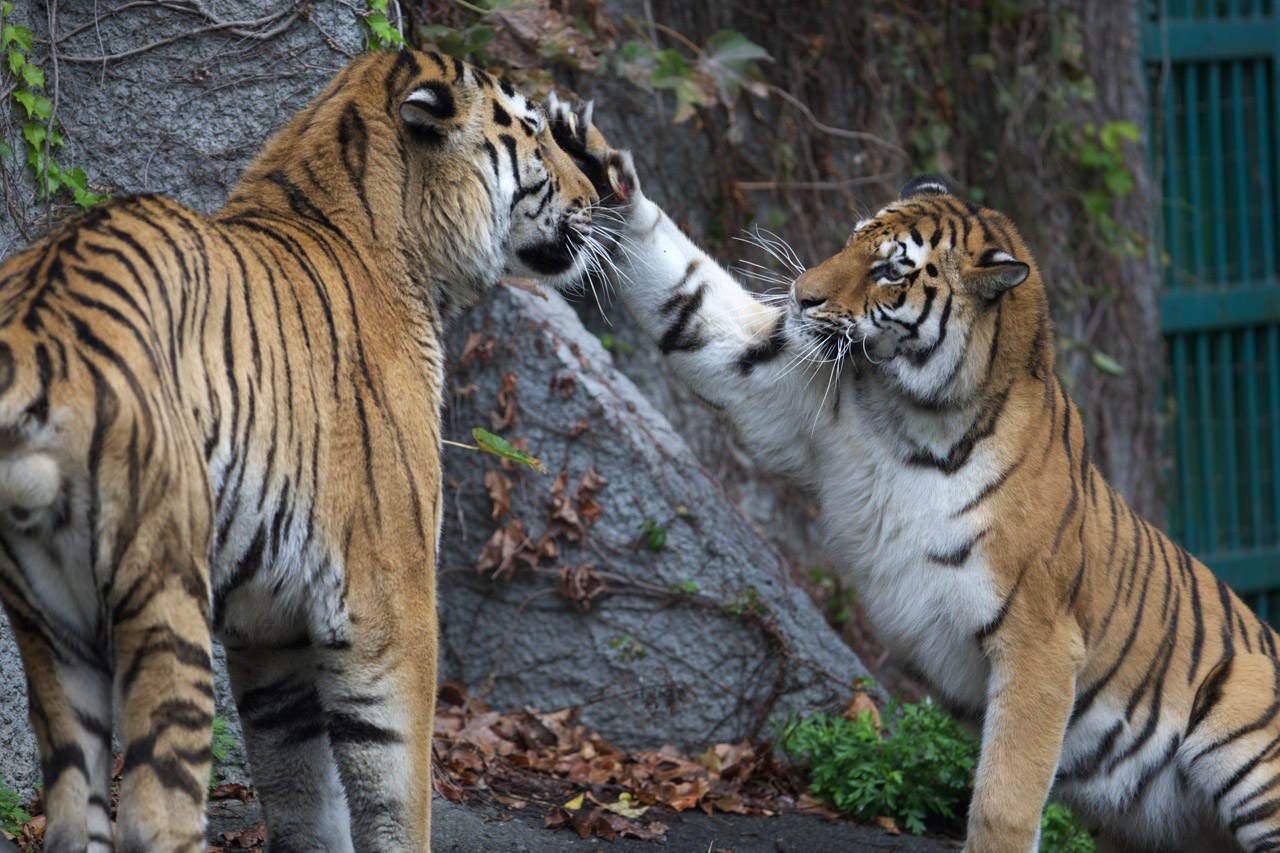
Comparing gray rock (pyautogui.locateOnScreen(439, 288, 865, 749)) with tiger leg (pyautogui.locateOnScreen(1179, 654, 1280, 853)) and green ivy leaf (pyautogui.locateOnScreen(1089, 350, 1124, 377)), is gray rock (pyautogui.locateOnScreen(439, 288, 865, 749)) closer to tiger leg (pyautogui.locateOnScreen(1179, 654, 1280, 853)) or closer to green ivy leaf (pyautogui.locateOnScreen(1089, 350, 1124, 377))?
tiger leg (pyautogui.locateOnScreen(1179, 654, 1280, 853))

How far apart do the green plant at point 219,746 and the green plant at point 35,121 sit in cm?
171

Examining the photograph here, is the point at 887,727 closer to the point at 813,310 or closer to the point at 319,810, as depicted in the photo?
the point at 813,310

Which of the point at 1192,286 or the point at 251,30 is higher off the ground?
the point at 251,30

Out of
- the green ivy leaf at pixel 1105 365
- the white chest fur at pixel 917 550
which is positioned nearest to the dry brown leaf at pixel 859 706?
the white chest fur at pixel 917 550

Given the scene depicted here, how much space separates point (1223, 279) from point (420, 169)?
265 inches

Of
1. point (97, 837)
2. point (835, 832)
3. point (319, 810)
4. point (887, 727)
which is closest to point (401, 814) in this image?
point (319, 810)

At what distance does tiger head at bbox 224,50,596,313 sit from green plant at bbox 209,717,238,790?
1.71 m

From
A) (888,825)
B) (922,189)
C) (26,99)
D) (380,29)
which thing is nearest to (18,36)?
(26,99)

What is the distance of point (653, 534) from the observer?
16.2 feet

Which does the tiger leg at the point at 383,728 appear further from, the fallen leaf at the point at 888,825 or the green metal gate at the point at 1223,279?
the green metal gate at the point at 1223,279

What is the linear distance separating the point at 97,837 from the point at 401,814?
0.62 metres

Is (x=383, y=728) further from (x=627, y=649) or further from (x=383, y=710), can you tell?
(x=627, y=649)

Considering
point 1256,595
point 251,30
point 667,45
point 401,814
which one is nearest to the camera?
point 401,814

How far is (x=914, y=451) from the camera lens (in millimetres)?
3547
